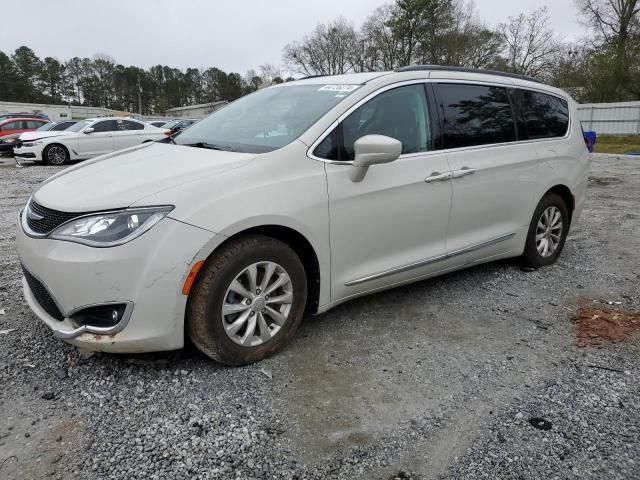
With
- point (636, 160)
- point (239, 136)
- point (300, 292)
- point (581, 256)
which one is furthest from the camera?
point (636, 160)

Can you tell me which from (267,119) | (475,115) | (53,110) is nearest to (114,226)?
(267,119)

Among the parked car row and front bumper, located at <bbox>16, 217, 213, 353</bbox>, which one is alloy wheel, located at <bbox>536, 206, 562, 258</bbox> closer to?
front bumper, located at <bbox>16, 217, 213, 353</bbox>

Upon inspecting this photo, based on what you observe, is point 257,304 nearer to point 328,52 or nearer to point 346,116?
point 346,116

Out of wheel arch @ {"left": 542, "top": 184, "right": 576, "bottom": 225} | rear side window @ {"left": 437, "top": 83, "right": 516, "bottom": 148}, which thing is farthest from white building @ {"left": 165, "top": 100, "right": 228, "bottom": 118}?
rear side window @ {"left": 437, "top": 83, "right": 516, "bottom": 148}

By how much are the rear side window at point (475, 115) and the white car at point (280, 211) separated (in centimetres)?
2

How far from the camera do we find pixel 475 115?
12.9ft

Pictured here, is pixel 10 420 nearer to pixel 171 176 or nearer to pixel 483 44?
pixel 171 176

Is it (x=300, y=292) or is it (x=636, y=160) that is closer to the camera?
(x=300, y=292)

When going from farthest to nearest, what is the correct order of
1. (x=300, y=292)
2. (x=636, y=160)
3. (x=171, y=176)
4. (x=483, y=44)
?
1. (x=483, y=44)
2. (x=636, y=160)
3. (x=300, y=292)
4. (x=171, y=176)

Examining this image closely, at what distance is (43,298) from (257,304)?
116 centimetres

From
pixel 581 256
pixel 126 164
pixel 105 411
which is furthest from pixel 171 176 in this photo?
pixel 581 256

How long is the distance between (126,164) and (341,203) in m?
1.38

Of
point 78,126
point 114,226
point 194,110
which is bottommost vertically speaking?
point 114,226

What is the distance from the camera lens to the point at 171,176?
269cm
